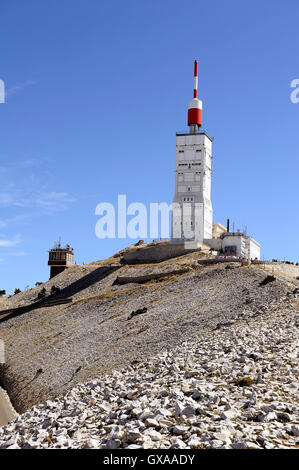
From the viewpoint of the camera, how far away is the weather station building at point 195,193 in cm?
10344

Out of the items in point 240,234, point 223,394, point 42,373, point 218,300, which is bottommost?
point 42,373

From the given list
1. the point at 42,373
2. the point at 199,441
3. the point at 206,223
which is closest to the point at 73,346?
the point at 42,373

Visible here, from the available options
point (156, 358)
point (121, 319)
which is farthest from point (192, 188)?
point (156, 358)

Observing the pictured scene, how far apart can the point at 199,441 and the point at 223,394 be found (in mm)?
5413

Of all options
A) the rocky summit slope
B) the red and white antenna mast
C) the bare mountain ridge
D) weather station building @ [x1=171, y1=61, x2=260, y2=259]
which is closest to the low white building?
weather station building @ [x1=171, y1=61, x2=260, y2=259]

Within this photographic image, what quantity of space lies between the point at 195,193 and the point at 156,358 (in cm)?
7004

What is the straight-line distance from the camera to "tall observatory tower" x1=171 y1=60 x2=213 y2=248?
341 ft

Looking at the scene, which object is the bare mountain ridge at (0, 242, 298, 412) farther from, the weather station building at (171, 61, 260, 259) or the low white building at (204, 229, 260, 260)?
the weather station building at (171, 61, 260, 259)

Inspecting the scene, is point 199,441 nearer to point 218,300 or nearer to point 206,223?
point 218,300

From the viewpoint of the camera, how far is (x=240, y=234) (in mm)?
98938

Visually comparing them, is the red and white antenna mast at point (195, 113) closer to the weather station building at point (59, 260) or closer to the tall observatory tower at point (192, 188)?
the tall observatory tower at point (192, 188)

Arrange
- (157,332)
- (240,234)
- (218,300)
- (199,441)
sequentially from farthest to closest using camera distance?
1. (240,234)
2. (218,300)
3. (157,332)
4. (199,441)

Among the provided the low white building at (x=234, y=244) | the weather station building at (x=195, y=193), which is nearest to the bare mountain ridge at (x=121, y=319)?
the low white building at (x=234, y=244)
